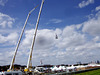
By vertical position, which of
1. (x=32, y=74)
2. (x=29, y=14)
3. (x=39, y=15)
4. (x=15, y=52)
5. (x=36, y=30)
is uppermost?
(x=29, y=14)

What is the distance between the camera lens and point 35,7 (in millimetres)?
56562

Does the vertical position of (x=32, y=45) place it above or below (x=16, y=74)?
above

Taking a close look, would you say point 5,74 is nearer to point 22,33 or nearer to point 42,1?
point 22,33

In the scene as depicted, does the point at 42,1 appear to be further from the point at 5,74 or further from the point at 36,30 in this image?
the point at 5,74

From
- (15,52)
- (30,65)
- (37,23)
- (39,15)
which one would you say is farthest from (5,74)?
(39,15)

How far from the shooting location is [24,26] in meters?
52.6

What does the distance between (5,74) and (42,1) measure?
36723mm

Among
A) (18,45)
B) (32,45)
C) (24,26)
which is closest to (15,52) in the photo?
(18,45)

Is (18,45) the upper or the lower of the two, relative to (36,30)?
lower

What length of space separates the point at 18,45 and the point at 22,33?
21.1 ft

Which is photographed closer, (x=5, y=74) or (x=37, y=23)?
(x=5, y=74)

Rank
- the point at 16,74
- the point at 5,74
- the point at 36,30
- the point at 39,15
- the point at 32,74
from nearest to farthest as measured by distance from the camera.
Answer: the point at 5,74
the point at 16,74
the point at 32,74
the point at 36,30
the point at 39,15

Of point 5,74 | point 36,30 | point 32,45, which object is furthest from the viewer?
point 36,30

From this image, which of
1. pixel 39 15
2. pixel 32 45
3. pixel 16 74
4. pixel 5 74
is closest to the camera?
pixel 5 74
